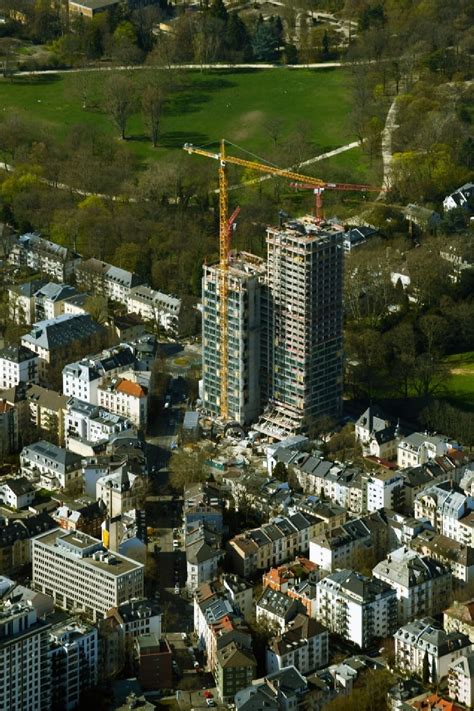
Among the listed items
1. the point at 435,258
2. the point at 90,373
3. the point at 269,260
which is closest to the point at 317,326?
the point at 269,260

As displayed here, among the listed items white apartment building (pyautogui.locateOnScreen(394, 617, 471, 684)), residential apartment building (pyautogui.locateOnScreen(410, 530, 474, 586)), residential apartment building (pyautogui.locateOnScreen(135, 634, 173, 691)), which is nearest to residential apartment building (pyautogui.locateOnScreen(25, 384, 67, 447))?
residential apartment building (pyautogui.locateOnScreen(410, 530, 474, 586))

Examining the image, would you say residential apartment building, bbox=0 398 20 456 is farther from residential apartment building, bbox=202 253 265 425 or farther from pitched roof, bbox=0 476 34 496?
residential apartment building, bbox=202 253 265 425

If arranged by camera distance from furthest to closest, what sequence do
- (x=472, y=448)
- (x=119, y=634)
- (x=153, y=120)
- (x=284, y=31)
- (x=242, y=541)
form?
1. (x=284, y=31)
2. (x=153, y=120)
3. (x=472, y=448)
4. (x=242, y=541)
5. (x=119, y=634)

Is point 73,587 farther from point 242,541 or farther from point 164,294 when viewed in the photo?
point 164,294

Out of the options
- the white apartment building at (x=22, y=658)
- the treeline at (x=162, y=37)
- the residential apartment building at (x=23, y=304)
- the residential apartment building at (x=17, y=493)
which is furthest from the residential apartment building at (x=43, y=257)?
the white apartment building at (x=22, y=658)

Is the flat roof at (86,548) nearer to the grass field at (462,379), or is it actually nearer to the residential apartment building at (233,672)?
the residential apartment building at (233,672)

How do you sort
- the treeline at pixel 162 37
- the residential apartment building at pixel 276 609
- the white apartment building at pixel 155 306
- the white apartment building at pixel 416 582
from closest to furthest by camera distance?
the residential apartment building at pixel 276 609
the white apartment building at pixel 416 582
the white apartment building at pixel 155 306
the treeline at pixel 162 37

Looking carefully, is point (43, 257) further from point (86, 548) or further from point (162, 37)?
point (162, 37)

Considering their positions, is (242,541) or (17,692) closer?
(17,692)
